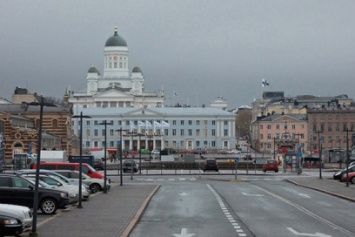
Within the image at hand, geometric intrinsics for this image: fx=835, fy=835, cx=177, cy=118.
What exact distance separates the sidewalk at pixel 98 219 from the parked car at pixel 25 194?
0.61m

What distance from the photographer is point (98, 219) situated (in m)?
29.0

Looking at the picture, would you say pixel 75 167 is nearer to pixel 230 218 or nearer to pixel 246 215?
pixel 246 215

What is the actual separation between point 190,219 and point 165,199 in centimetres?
1240

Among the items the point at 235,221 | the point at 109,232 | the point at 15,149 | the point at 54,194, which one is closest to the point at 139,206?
the point at 54,194

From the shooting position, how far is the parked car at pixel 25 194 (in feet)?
101

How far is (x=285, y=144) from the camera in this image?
477 feet

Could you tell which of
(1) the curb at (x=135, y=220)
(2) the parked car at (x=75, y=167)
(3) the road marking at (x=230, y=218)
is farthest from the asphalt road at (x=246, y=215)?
(2) the parked car at (x=75, y=167)

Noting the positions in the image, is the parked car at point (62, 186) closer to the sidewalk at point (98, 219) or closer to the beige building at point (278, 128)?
the sidewalk at point (98, 219)

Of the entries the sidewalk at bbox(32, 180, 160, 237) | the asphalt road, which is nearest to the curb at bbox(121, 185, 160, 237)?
the sidewalk at bbox(32, 180, 160, 237)

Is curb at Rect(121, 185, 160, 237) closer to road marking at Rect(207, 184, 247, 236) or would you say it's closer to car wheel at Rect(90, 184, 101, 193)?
road marking at Rect(207, 184, 247, 236)

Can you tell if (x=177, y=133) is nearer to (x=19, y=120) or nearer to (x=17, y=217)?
(x=19, y=120)

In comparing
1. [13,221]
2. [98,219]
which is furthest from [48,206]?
[13,221]

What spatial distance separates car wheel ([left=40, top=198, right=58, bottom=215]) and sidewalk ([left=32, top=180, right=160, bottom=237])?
49cm

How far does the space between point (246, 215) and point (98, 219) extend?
19.8 feet
